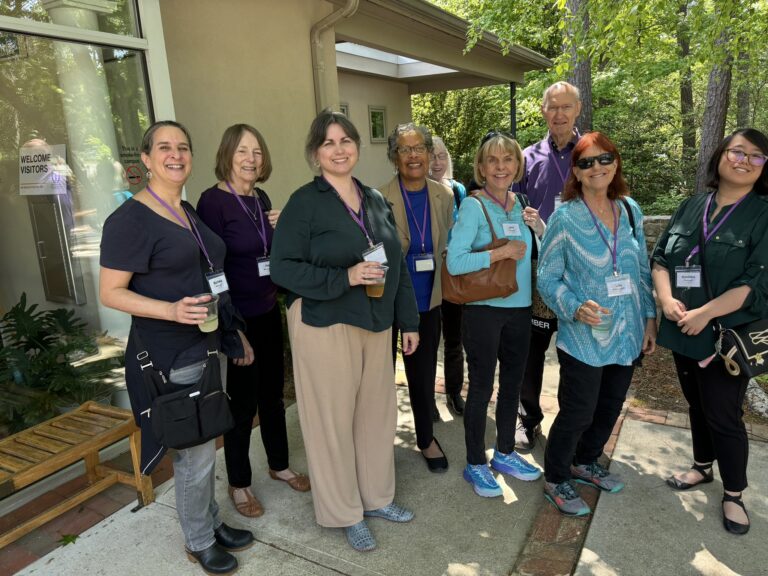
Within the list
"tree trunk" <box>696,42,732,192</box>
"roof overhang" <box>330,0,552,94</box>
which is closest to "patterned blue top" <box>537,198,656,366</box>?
"roof overhang" <box>330,0,552,94</box>

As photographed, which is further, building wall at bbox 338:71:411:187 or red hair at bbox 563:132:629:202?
building wall at bbox 338:71:411:187

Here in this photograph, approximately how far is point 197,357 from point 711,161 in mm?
2533

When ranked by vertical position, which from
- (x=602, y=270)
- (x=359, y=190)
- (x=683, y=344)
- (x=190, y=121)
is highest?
(x=190, y=121)

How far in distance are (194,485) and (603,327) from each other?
198cm

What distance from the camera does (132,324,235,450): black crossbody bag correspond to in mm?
2141

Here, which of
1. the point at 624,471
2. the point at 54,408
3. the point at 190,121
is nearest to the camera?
the point at 624,471

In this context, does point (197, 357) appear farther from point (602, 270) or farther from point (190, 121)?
point (190, 121)

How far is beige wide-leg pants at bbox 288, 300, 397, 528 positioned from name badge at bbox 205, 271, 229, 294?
1.11ft

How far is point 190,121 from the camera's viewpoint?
180 inches

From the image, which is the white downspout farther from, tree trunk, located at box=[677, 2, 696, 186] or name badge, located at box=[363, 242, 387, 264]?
tree trunk, located at box=[677, 2, 696, 186]

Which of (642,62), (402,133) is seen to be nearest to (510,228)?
(402,133)

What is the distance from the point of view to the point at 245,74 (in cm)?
502

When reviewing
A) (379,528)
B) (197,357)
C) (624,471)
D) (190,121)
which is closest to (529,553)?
(379,528)

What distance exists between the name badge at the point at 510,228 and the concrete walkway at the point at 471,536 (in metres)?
1.44
